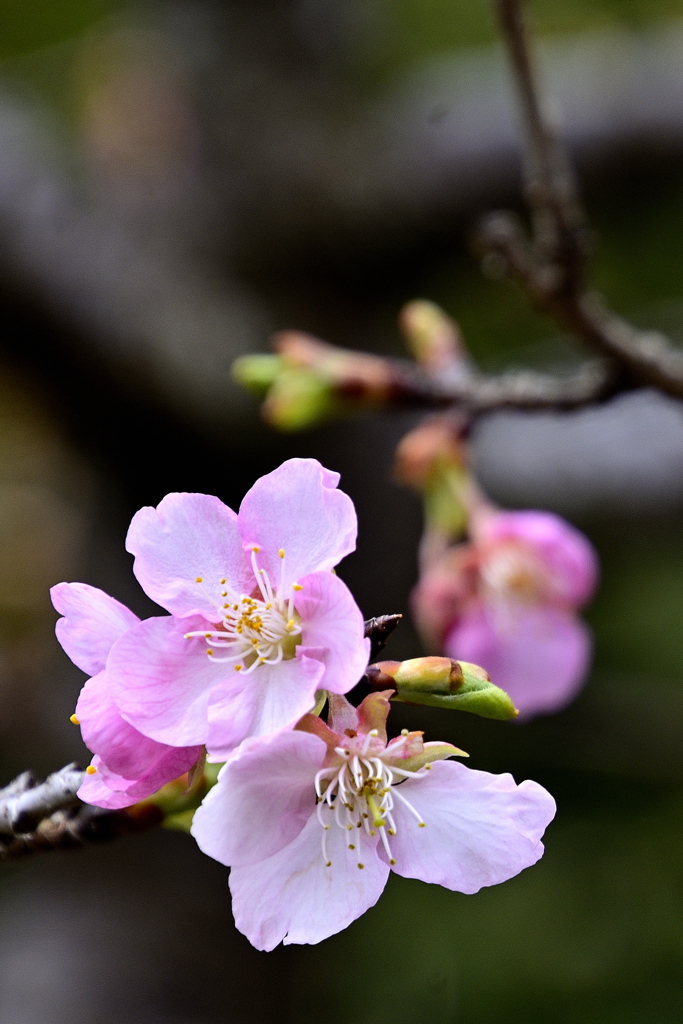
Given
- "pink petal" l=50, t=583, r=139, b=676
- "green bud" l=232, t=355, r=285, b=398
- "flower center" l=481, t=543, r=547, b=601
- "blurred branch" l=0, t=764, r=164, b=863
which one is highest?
"green bud" l=232, t=355, r=285, b=398

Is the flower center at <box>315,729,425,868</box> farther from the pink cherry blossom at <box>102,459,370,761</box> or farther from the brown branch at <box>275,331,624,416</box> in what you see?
the brown branch at <box>275,331,624,416</box>

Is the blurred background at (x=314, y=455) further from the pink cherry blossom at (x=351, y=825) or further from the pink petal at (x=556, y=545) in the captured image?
the pink cherry blossom at (x=351, y=825)

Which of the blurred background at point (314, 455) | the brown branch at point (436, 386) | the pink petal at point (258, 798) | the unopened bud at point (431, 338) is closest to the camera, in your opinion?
the pink petal at point (258, 798)

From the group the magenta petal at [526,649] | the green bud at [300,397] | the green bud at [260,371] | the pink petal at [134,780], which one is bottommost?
the magenta petal at [526,649]

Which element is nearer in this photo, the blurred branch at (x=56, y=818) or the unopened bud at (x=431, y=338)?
the blurred branch at (x=56, y=818)

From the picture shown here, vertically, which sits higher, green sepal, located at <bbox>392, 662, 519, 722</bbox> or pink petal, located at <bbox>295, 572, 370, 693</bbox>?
pink petal, located at <bbox>295, 572, 370, 693</bbox>

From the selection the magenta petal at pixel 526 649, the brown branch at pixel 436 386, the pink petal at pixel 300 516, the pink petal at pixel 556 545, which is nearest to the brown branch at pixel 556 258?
the brown branch at pixel 436 386

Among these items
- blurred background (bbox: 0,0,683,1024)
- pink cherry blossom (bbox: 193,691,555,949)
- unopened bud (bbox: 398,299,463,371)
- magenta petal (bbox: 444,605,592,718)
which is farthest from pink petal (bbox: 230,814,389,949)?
blurred background (bbox: 0,0,683,1024)

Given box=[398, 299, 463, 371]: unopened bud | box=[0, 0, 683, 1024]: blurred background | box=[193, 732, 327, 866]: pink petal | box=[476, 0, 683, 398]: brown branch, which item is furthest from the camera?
box=[0, 0, 683, 1024]: blurred background
